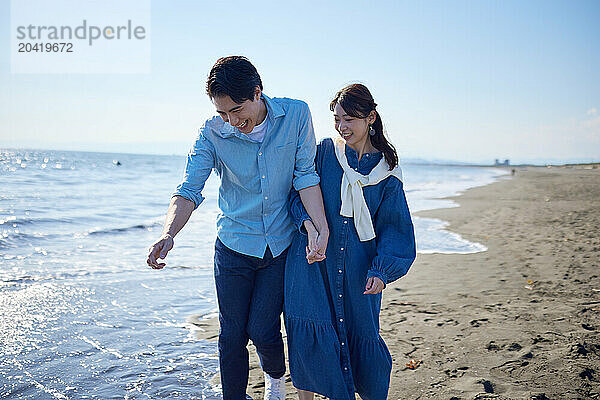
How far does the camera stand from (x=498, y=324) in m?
4.37

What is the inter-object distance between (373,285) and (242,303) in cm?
69

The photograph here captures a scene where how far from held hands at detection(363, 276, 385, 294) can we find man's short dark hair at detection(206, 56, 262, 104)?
1043mm

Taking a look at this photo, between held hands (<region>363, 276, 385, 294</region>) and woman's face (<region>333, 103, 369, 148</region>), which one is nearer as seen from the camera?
held hands (<region>363, 276, 385, 294</region>)

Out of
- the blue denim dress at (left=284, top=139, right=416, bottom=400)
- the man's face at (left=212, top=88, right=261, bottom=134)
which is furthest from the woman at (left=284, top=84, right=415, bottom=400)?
the man's face at (left=212, top=88, right=261, bottom=134)

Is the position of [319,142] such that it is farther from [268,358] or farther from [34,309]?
[34,309]

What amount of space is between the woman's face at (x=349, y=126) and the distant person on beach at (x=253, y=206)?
5.9 inches

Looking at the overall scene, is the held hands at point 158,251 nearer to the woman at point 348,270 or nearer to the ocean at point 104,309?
the woman at point 348,270

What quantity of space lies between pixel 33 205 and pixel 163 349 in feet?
37.3

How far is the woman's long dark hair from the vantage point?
2.53 m

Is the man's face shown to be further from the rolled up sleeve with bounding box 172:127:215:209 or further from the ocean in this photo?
the ocean

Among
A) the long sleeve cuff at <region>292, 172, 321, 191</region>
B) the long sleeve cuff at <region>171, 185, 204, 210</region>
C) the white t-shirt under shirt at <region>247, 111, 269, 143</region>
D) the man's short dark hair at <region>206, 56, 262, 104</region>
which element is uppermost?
the man's short dark hair at <region>206, 56, 262, 104</region>

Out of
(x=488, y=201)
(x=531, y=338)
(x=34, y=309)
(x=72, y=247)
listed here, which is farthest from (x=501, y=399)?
(x=488, y=201)

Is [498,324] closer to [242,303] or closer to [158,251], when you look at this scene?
[242,303]

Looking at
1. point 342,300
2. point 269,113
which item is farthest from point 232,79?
point 342,300
